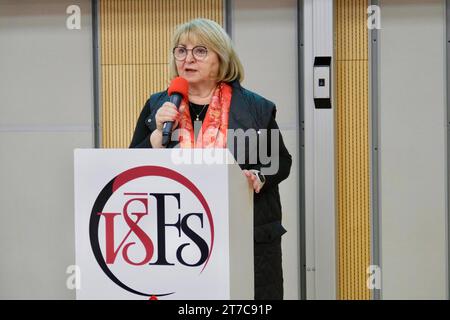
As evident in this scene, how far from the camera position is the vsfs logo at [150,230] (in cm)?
166

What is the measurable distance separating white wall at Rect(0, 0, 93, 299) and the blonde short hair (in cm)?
92

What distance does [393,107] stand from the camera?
3744 mm

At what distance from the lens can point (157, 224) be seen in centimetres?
Result: 168

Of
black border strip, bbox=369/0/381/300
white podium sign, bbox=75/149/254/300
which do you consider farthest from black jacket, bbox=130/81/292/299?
white podium sign, bbox=75/149/254/300

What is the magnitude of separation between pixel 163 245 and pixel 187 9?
2.37 m

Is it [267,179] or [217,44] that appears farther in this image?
[267,179]

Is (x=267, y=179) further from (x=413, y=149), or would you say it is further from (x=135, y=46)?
(x=135, y=46)

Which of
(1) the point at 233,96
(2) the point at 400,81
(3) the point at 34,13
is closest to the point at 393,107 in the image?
(2) the point at 400,81

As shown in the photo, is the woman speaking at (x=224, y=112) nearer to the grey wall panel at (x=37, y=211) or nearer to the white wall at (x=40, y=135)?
the white wall at (x=40, y=135)

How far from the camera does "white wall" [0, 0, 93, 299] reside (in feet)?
12.6

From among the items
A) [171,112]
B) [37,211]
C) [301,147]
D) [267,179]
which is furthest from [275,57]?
[37,211]

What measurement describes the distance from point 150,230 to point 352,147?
7.52 ft
